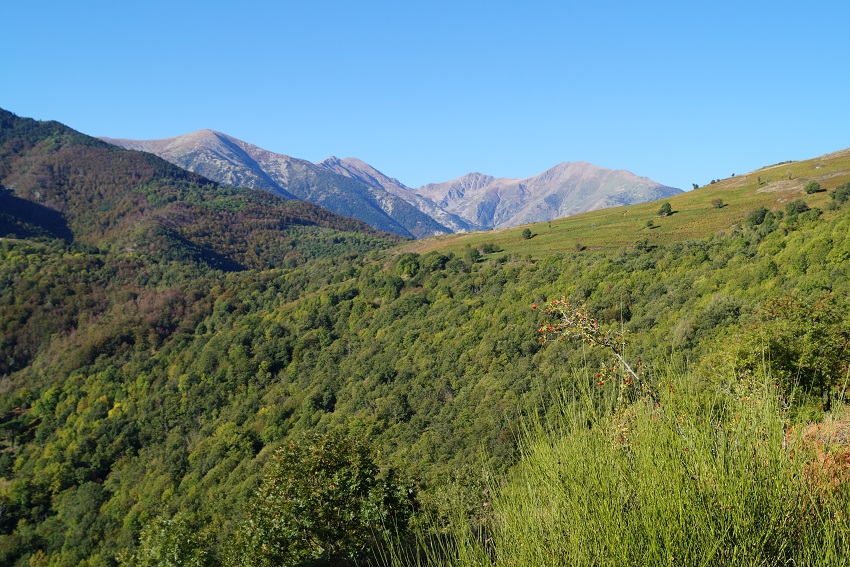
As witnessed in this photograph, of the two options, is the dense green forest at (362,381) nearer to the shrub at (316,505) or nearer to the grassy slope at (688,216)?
the shrub at (316,505)

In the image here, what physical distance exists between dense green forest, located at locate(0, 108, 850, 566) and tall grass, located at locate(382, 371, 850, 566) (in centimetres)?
9

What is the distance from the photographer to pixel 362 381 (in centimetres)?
7300

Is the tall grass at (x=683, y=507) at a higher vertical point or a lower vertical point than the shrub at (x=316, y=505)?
higher

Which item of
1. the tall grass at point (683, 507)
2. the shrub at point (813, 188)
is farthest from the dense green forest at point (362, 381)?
the shrub at point (813, 188)

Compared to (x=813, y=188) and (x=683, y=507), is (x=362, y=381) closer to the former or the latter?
(x=813, y=188)

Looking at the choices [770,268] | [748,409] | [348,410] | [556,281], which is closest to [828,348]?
[748,409]

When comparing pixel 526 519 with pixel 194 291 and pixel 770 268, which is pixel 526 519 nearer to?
pixel 770 268

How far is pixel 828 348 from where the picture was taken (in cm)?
2056

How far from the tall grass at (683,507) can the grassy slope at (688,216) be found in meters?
76.4

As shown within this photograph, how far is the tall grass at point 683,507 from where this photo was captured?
13.2ft

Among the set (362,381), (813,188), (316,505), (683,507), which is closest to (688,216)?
(813,188)

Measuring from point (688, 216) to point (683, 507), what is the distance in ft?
314

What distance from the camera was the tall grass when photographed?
159 inches

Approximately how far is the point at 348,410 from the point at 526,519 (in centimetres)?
6493
